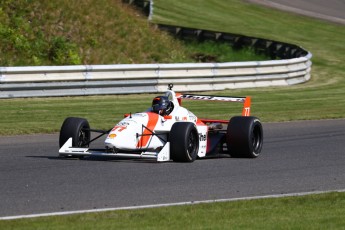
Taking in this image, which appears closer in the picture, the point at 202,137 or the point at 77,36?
the point at 202,137

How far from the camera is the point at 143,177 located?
11.1 metres

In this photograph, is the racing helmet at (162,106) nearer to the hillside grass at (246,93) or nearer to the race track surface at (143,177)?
the race track surface at (143,177)

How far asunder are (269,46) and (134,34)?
576 centimetres

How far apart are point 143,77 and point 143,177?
11.2 meters

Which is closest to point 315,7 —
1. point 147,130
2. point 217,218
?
point 147,130

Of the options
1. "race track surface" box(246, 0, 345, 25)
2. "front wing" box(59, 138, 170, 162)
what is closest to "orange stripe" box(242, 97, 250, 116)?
"front wing" box(59, 138, 170, 162)

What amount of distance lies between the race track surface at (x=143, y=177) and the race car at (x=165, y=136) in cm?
16

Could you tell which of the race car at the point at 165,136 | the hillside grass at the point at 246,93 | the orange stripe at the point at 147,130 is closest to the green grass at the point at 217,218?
the race car at the point at 165,136

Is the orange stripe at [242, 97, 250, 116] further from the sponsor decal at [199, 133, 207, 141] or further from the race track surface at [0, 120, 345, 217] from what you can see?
the sponsor decal at [199, 133, 207, 141]

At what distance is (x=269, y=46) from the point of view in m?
31.8

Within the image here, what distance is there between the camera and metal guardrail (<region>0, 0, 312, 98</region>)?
20125 mm

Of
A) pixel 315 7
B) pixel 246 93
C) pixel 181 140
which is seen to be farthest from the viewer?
pixel 315 7

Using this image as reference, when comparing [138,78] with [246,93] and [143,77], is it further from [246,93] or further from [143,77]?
→ [246,93]

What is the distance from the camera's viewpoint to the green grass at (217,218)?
7.98 m
